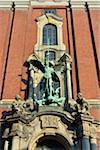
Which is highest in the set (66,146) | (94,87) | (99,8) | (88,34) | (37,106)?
(99,8)

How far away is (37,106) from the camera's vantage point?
14977 millimetres

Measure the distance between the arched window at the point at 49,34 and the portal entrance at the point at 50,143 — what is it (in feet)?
18.5

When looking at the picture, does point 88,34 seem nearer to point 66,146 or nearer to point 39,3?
point 39,3

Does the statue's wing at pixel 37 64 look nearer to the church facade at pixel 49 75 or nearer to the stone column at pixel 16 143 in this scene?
the church facade at pixel 49 75

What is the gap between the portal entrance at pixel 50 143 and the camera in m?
14.8

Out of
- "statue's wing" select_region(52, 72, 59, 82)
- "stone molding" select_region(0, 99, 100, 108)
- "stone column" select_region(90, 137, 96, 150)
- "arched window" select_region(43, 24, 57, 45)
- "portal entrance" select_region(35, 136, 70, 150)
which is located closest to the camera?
"stone column" select_region(90, 137, 96, 150)

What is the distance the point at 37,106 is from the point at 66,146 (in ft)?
6.25

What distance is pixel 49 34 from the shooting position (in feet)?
64.4

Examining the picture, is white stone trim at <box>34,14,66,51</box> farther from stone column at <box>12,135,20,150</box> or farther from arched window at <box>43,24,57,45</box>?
stone column at <box>12,135,20,150</box>

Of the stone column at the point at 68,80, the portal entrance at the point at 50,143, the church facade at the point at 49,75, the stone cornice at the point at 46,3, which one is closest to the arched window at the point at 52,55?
the church facade at the point at 49,75

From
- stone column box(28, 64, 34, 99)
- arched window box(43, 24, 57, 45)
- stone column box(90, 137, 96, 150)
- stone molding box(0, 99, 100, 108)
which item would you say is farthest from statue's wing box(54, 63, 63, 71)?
stone column box(90, 137, 96, 150)

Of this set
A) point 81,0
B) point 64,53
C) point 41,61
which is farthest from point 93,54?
point 81,0

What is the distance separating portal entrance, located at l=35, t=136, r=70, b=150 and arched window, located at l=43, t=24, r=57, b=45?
222 inches

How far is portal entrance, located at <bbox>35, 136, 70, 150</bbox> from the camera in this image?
14.8m
